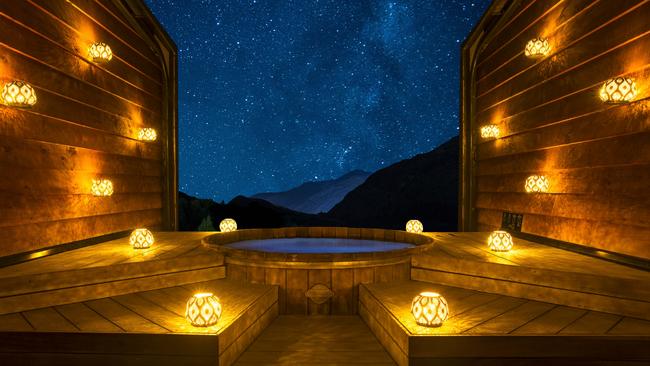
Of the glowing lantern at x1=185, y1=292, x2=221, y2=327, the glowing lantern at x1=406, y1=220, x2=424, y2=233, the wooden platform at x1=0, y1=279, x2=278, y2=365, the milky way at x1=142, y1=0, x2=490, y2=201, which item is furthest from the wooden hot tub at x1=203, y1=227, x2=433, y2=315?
the milky way at x1=142, y1=0, x2=490, y2=201

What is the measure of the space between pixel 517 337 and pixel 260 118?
31.0m

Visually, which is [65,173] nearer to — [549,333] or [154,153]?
[154,153]

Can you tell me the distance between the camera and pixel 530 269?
389 cm

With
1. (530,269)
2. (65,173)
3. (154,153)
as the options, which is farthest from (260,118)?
(530,269)

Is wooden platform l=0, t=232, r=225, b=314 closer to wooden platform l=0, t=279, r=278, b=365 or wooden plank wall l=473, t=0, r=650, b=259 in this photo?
wooden platform l=0, t=279, r=278, b=365

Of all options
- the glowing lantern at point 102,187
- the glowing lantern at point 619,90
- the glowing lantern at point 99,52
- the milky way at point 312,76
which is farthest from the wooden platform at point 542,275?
the milky way at point 312,76

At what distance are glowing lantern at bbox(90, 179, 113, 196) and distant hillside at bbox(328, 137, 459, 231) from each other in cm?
2123

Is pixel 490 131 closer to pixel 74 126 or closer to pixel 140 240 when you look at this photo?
pixel 140 240

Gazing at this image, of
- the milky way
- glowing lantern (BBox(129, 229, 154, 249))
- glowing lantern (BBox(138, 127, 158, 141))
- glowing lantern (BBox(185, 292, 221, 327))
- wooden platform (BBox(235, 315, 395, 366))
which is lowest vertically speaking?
wooden platform (BBox(235, 315, 395, 366))

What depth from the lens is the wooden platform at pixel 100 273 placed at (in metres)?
3.57

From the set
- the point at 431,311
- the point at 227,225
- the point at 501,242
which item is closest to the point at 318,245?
the point at 227,225

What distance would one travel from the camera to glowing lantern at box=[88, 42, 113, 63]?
18.3 feet

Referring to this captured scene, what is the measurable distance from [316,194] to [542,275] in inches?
1199

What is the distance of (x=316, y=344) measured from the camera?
3.65 metres
